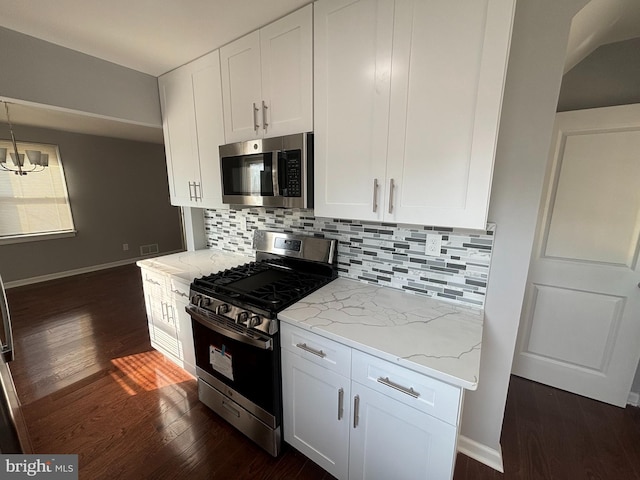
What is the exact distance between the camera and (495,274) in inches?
51.1

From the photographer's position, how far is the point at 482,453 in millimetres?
1483

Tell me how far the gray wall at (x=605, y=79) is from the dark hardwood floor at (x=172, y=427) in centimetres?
216

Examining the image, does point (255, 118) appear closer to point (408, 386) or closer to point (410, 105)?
point (410, 105)

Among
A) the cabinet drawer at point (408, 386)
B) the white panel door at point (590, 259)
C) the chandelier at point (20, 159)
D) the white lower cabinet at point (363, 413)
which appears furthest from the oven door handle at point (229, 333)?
the chandelier at point (20, 159)

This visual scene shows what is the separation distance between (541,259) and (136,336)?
3746 mm

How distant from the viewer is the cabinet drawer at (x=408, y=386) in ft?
3.03

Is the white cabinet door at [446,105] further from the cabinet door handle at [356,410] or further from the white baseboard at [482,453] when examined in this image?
the white baseboard at [482,453]

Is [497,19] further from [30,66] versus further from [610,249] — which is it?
[30,66]

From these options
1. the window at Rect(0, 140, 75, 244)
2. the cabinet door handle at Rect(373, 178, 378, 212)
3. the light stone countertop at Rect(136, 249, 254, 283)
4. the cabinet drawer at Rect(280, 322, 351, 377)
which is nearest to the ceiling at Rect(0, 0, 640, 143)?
the cabinet door handle at Rect(373, 178, 378, 212)

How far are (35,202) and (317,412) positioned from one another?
5.41 m

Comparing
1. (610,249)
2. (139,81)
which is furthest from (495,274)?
(139,81)

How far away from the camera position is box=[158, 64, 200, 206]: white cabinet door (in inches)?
79.0

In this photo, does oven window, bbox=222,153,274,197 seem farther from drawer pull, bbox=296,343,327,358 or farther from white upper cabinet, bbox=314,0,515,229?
drawer pull, bbox=296,343,327,358

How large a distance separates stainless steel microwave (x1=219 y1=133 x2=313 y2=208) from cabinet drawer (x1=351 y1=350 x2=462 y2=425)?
2.78 feet
